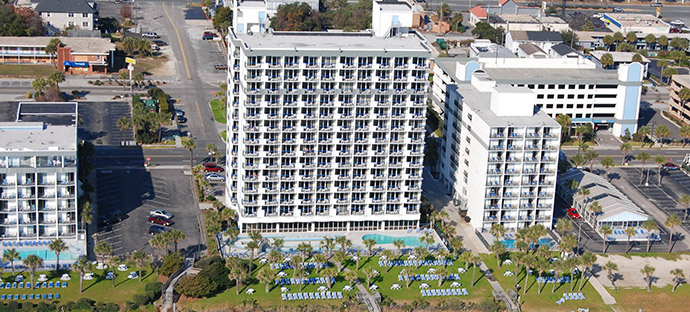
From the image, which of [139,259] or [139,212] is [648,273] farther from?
[139,212]

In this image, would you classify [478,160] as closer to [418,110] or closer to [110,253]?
[418,110]

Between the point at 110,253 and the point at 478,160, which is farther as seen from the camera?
the point at 478,160

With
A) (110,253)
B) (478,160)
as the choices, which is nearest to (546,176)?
(478,160)

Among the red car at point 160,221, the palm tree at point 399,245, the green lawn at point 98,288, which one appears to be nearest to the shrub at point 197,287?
the green lawn at point 98,288

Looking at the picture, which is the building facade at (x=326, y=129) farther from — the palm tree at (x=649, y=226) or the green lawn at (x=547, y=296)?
the palm tree at (x=649, y=226)

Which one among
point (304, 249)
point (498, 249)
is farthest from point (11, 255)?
point (498, 249)
